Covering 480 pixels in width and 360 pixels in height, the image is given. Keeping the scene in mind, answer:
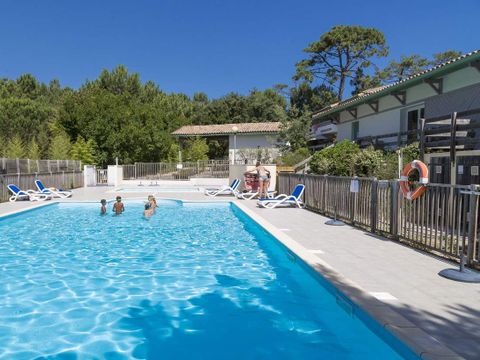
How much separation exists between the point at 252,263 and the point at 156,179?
2421 cm

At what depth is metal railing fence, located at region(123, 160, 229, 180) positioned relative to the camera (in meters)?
29.1

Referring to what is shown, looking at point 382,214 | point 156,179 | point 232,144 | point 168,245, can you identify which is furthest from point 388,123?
point 232,144

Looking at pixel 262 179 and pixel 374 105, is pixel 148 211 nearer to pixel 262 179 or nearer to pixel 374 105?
pixel 262 179

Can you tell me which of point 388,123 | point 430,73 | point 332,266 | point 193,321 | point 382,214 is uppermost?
point 430,73

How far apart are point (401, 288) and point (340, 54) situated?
40.3 metres

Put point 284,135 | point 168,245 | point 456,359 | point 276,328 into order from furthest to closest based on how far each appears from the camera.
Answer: point 284,135
point 168,245
point 276,328
point 456,359

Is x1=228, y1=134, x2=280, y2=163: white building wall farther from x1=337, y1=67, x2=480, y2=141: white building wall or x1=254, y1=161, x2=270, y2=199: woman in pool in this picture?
x1=254, y1=161, x2=270, y2=199: woman in pool

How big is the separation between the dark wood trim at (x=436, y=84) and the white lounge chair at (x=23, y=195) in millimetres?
15564

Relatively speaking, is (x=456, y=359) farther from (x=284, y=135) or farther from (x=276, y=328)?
(x=284, y=135)

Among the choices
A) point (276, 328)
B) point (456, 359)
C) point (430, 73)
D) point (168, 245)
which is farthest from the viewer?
point (430, 73)

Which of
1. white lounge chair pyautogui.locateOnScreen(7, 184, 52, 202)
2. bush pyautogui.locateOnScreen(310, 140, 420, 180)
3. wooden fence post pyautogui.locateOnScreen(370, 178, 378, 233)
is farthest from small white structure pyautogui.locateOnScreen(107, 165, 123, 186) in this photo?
wooden fence post pyautogui.locateOnScreen(370, 178, 378, 233)

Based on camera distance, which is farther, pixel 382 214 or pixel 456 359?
pixel 382 214

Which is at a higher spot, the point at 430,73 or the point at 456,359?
the point at 430,73

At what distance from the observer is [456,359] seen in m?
2.69
